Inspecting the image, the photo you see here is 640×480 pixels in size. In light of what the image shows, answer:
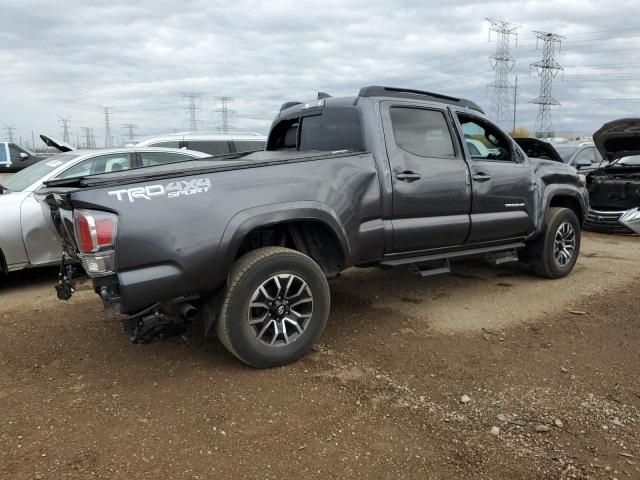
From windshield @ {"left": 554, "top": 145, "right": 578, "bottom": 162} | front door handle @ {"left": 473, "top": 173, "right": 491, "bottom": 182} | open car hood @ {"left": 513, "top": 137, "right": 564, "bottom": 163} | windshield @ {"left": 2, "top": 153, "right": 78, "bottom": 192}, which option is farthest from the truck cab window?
windshield @ {"left": 554, "top": 145, "right": 578, "bottom": 162}

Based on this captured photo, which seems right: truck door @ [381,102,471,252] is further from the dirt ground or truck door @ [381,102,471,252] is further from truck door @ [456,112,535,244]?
the dirt ground

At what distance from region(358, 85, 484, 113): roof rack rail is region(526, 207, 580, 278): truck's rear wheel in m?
1.58

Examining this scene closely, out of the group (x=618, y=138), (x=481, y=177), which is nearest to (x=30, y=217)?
(x=481, y=177)

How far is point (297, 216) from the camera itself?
12.8 ft

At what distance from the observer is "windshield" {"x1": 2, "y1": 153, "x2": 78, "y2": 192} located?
6.22 m

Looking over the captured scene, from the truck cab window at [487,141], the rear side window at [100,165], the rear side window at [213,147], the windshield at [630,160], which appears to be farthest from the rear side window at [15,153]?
the windshield at [630,160]

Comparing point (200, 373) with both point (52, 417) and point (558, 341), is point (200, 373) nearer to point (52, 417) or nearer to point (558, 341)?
point (52, 417)

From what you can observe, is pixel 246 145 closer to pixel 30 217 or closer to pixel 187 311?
pixel 30 217

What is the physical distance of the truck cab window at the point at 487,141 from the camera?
18.4 ft

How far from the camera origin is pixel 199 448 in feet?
9.71

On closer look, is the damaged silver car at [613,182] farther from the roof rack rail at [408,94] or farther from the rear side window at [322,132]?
the rear side window at [322,132]

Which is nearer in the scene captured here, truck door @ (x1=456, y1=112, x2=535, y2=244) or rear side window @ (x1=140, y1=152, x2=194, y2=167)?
truck door @ (x1=456, y1=112, x2=535, y2=244)

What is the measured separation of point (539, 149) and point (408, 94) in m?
3.47

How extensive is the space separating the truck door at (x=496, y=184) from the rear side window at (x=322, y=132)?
1.23 m
